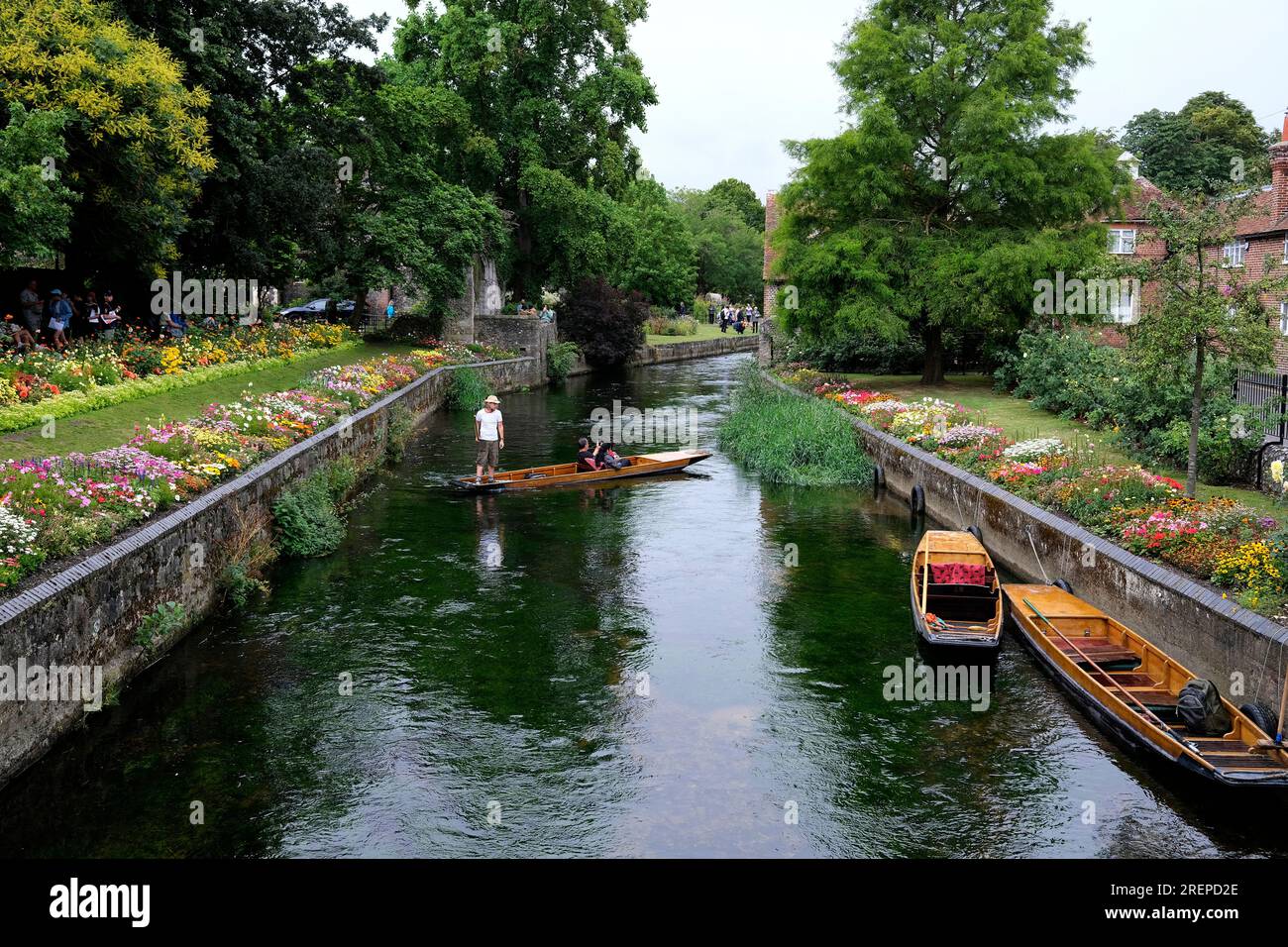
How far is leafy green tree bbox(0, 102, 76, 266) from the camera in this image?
56.4ft

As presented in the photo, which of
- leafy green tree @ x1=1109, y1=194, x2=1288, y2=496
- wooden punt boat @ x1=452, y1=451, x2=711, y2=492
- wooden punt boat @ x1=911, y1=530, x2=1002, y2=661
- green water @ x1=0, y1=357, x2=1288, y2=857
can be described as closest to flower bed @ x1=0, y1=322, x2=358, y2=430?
green water @ x1=0, y1=357, x2=1288, y2=857

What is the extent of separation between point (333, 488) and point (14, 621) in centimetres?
1051

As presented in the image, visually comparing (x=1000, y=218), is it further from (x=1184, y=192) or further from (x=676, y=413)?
(x=1184, y=192)

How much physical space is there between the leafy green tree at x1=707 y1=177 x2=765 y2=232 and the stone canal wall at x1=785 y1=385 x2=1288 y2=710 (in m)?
87.5

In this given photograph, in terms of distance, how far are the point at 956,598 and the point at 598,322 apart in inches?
1562

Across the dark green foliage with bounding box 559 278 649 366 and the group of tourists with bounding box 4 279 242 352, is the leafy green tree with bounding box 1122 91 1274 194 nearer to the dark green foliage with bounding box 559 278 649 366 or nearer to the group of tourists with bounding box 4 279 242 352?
the dark green foliage with bounding box 559 278 649 366

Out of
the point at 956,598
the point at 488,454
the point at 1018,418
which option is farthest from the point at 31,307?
the point at 1018,418

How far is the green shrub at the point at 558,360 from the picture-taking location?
46.4 metres

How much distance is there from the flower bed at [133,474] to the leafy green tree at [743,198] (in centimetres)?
8741

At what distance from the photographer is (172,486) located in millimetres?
12477

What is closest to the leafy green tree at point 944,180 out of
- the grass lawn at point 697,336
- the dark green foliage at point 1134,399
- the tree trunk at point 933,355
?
the tree trunk at point 933,355

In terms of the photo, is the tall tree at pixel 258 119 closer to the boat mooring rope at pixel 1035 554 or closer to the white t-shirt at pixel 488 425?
the white t-shirt at pixel 488 425
